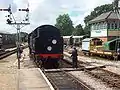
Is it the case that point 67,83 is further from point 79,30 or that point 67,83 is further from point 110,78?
point 79,30

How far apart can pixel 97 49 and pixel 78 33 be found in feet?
233

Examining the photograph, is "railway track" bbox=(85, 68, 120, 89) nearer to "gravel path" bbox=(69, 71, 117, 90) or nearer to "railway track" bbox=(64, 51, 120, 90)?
"railway track" bbox=(64, 51, 120, 90)

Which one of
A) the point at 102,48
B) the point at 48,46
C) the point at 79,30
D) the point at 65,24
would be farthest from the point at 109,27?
the point at 65,24

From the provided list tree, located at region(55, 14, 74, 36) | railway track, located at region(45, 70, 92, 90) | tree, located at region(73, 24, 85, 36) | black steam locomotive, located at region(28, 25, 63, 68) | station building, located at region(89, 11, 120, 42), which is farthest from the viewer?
tree, located at region(55, 14, 74, 36)

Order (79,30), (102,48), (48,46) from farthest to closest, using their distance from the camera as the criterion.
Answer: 1. (79,30)
2. (102,48)
3. (48,46)

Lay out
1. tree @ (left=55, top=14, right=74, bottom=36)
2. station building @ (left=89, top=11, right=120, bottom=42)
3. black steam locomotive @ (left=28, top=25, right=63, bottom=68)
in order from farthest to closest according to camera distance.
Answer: tree @ (left=55, top=14, right=74, bottom=36)
station building @ (left=89, top=11, right=120, bottom=42)
black steam locomotive @ (left=28, top=25, right=63, bottom=68)

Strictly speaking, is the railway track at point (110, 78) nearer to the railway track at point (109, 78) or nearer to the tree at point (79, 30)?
the railway track at point (109, 78)

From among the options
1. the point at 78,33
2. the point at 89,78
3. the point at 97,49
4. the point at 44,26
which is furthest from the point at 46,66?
the point at 78,33

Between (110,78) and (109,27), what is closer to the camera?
(110,78)

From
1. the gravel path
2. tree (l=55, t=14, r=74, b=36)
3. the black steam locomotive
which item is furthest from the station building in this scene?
tree (l=55, t=14, r=74, b=36)

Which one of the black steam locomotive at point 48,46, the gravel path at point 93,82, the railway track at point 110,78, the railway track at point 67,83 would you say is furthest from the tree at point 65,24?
the railway track at point 67,83

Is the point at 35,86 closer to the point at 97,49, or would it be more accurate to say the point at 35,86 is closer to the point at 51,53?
the point at 51,53

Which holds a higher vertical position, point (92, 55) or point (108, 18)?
point (108, 18)

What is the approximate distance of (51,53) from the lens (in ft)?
86.0
